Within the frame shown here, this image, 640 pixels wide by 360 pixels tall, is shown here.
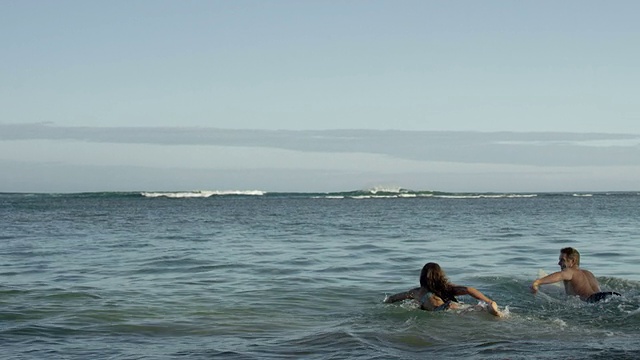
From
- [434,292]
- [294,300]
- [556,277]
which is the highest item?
[556,277]

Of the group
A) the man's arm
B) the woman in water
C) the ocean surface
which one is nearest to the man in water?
the man's arm

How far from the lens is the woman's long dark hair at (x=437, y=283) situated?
13.3 meters

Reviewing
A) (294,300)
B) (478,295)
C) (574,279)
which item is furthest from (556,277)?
(294,300)

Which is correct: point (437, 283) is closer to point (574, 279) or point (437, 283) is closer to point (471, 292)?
point (471, 292)

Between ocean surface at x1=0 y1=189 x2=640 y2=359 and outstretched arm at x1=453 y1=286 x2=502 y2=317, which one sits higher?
outstretched arm at x1=453 y1=286 x2=502 y2=317

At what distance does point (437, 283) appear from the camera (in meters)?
13.4

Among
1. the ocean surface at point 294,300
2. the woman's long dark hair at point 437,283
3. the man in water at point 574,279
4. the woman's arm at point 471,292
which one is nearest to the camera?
the ocean surface at point 294,300

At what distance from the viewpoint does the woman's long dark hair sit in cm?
1327

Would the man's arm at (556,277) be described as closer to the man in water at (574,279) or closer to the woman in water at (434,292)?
the man in water at (574,279)

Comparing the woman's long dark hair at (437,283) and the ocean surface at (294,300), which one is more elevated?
the woman's long dark hair at (437,283)

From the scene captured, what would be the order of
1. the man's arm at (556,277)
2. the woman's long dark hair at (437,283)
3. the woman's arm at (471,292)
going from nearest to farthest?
the woman's arm at (471,292)
the woman's long dark hair at (437,283)
the man's arm at (556,277)

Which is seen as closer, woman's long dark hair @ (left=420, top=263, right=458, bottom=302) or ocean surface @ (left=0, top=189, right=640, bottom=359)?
ocean surface @ (left=0, top=189, right=640, bottom=359)

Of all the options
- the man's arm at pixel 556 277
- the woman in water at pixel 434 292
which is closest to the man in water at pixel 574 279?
the man's arm at pixel 556 277

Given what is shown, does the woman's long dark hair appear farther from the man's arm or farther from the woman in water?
the man's arm
